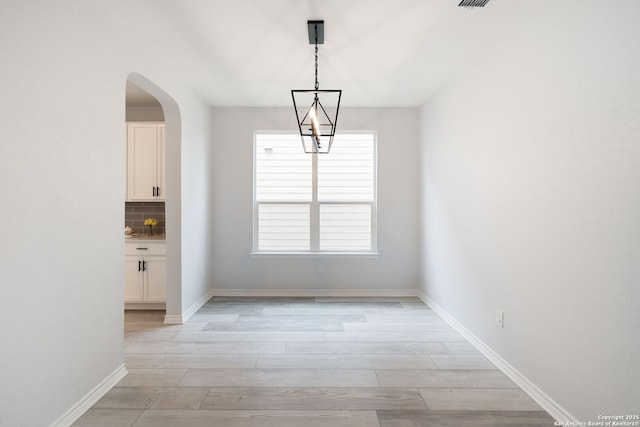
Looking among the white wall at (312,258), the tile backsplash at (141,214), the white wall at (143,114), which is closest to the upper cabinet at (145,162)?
the tile backsplash at (141,214)

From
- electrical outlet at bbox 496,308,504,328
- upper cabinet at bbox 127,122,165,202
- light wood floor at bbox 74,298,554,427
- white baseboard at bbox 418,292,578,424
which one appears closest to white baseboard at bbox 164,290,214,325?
light wood floor at bbox 74,298,554,427

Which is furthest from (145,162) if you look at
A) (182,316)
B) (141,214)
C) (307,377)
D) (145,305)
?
(307,377)

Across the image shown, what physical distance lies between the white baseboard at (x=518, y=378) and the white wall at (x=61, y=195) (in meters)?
2.87

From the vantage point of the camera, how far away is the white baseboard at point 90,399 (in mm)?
Answer: 1968

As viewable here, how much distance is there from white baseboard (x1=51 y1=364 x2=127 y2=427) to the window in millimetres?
2645

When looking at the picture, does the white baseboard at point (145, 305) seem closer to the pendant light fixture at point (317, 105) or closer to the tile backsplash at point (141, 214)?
the tile backsplash at point (141, 214)

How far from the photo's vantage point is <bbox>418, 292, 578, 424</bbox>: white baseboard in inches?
80.7

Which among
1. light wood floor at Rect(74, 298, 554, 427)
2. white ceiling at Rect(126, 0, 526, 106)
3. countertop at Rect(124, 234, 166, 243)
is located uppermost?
white ceiling at Rect(126, 0, 526, 106)

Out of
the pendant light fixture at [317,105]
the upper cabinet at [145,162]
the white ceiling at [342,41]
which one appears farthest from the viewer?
the upper cabinet at [145,162]

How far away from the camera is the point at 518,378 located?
8.09ft

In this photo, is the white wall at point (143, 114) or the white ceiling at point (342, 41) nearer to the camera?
the white ceiling at point (342, 41)

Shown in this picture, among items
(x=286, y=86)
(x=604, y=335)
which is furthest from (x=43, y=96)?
(x=604, y=335)

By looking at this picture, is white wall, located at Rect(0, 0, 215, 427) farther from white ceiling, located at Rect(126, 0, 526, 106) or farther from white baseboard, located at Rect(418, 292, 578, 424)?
white baseboard, located at Rect(418, 292, 578, 424)

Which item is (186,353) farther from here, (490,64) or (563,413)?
(490,64)
